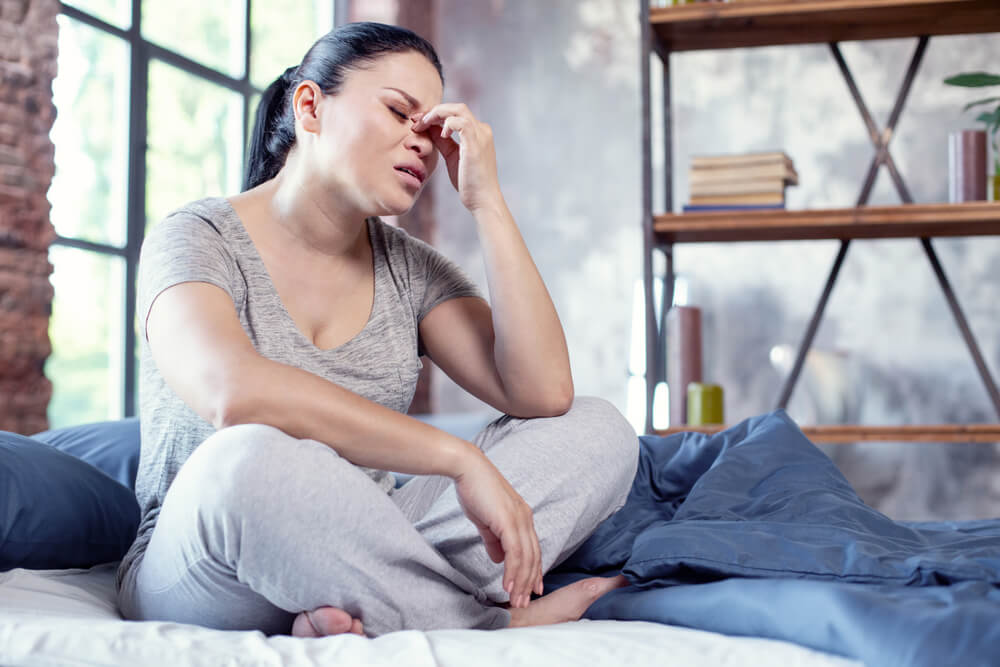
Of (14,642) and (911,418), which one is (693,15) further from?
(14,642)

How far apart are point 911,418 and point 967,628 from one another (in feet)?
8.02

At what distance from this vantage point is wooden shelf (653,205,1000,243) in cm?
252

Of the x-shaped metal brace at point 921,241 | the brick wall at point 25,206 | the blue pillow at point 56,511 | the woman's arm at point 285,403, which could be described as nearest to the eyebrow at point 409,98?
the woman's arm at point 285,403

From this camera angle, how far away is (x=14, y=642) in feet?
2.70

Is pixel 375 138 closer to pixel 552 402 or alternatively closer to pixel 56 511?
pixel 552 402

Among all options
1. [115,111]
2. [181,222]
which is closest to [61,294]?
[115,111]

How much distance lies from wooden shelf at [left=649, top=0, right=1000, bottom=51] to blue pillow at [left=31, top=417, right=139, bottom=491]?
177 cm

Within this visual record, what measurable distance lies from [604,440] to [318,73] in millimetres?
614

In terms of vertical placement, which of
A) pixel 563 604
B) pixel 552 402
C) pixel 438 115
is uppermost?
pixel 438 115

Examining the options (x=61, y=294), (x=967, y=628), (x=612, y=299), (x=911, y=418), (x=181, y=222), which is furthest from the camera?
(x=612, y=299)

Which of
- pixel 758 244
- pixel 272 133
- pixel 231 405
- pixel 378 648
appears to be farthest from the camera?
pixel 758 244

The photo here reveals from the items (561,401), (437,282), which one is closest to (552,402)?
(561,401)

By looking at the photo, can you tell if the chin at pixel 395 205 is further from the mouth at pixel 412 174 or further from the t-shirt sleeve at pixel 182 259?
the t-shirt sleeve at pixel 182 259

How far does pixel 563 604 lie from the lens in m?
1.11
